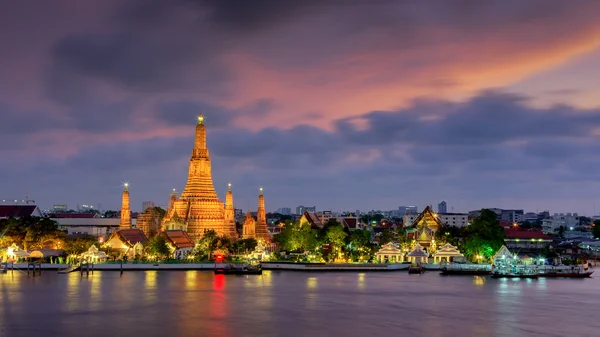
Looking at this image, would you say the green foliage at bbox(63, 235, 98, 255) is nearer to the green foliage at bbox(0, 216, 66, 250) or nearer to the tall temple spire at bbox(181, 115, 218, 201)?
the green foliage at bbox(0, 216, 66, 250)

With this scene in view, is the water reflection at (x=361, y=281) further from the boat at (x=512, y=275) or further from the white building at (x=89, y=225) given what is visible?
the white building at (x=89, y=225)

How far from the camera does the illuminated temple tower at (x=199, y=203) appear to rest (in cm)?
7662

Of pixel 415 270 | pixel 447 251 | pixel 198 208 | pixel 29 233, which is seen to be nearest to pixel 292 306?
pixel 415 270

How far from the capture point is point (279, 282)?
53469 mm

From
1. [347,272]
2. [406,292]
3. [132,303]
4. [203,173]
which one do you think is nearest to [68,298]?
[132,303]

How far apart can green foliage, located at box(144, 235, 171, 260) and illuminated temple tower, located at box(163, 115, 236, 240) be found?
8182mm

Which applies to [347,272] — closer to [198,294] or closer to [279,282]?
[279,282]

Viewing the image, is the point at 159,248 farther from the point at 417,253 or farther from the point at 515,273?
the point at 515,273

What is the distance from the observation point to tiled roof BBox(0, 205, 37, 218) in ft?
268

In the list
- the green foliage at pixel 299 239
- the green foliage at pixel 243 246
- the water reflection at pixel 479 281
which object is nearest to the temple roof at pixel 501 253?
the water reflection at pixel 479 281

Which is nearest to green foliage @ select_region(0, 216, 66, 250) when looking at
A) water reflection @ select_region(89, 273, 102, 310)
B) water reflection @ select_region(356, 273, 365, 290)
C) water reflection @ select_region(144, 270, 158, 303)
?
water reflection @ select_region(89, 273, 102, 310)

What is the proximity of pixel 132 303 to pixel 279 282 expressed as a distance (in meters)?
15.3

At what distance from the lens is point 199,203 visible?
7825cm

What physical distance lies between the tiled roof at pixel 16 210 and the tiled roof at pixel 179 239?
871 inches
